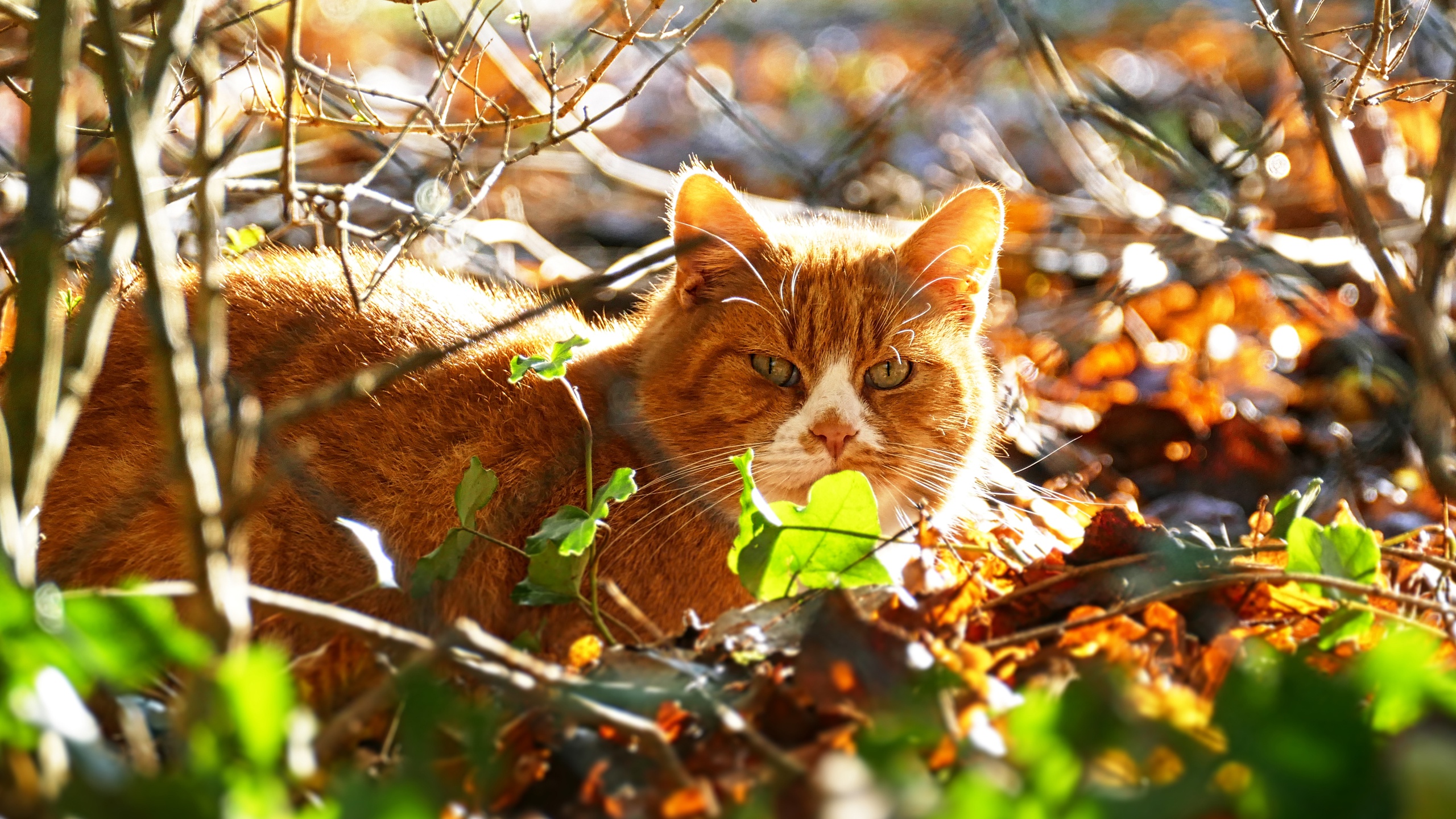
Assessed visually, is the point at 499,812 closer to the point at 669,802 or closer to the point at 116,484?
the point at 669,802

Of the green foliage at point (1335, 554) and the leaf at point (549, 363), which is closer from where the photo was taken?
the green foliage at point (1335, 554)

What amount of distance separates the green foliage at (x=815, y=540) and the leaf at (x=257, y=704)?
76cm

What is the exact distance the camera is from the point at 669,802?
113 cm

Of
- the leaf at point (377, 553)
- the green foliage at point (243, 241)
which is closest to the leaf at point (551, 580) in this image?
the leaf at point (377, 553)

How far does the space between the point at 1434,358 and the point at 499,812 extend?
43.2 inches

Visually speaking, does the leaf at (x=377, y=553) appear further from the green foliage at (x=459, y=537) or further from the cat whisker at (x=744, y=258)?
the cat whisker at (x=744, y=258)

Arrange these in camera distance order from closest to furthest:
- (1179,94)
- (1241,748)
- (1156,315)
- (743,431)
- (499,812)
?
(1241,748), (499,812), (743,431), (1156,315), (1179,94)

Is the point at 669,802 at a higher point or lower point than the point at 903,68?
lower

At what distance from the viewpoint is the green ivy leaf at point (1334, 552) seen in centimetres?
156

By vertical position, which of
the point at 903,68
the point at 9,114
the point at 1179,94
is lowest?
the point at 1179,94

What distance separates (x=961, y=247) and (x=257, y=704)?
1.95 metres

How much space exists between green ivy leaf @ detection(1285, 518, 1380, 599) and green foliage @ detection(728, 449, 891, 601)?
579mm

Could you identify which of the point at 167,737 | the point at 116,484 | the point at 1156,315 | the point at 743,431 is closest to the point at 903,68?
the point at 1156,315

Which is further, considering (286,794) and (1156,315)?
(1156,315)
